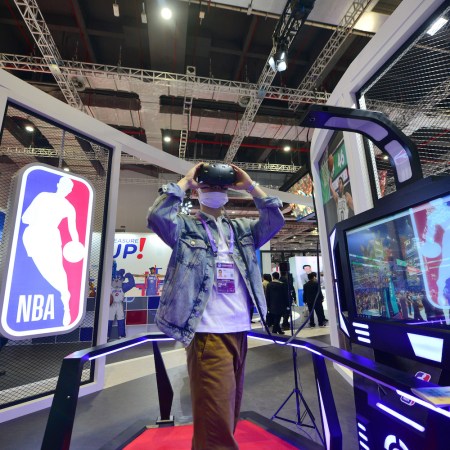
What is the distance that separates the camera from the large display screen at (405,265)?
872 mm

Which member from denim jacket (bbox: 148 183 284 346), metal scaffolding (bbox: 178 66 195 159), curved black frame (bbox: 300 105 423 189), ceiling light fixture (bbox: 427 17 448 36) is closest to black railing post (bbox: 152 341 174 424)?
denim jacket (bbox: 148 183 284 346)

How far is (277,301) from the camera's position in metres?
6.36

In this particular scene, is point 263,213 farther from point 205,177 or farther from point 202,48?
point 202,48

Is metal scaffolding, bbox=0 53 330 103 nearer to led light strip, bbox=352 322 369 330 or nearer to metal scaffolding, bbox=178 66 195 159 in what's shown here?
metal scaffolding, bbox=178 66 195 159

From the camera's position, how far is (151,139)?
23.8 feet

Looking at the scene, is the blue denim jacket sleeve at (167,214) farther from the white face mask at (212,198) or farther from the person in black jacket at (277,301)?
the person in black jacket at (277,301)

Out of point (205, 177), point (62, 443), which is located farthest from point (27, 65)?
point (62, 443)

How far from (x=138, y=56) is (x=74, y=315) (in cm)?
517

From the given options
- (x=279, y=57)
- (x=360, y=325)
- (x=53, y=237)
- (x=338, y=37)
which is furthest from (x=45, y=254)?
(x=338, y=37)

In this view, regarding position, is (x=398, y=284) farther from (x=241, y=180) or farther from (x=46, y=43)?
(x=46, y=43)

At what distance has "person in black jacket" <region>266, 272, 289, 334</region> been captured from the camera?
6.33 metres

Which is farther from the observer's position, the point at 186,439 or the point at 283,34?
the point at 283,34

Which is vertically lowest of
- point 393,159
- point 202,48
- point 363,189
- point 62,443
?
point 62,443

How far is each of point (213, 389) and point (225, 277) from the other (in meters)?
0.40
